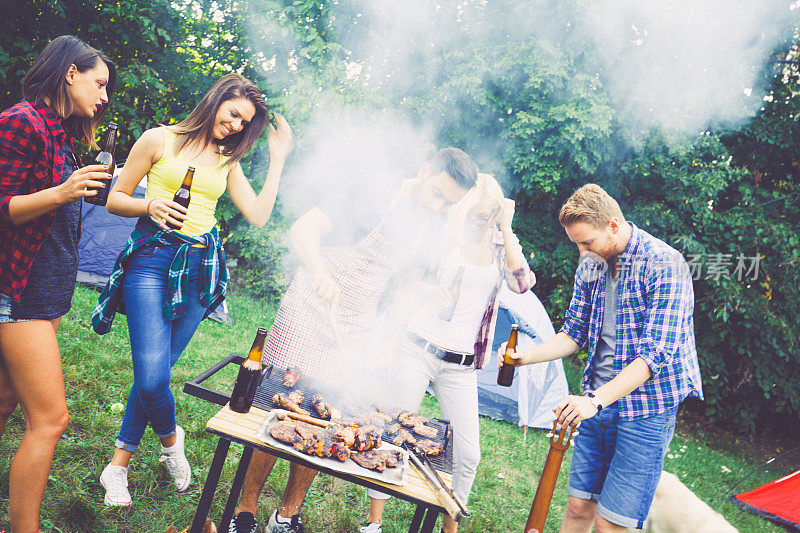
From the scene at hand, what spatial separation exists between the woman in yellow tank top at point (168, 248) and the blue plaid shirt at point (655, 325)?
2.01 metres

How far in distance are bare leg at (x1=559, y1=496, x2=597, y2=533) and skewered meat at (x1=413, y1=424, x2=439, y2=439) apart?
3.48 ft

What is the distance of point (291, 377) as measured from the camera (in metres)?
2.41

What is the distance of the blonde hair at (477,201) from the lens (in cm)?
289

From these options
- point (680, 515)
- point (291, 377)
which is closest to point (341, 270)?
point (291, 377)

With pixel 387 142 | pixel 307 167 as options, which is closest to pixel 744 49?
pixel 387 142

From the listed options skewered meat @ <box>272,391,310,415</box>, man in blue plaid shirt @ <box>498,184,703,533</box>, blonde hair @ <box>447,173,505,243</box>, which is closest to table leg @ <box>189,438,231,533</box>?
skewered meat @ <box>272,391,310,415</box>

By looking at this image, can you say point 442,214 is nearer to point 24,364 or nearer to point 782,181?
point 24,364

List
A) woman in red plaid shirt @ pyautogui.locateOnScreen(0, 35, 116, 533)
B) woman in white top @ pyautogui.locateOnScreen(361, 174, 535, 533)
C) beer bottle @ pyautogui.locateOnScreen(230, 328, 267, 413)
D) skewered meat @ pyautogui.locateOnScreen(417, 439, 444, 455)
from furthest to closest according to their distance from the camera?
woman in white top @ pyautogui.locateOnScreen(361, 174, 535, 533), skewered meat @ pyautogui.locateOnScreen(417, 439, 444, 455), beer bottle @ pyautogui.locateOnScreen(230, 328, 267, 413), woman in red plaid shirt @ pyautogui.locateOnScreen(0, 35, 116, 533)

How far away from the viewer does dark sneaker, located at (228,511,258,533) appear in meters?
2.45

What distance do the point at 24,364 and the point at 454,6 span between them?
8249mm

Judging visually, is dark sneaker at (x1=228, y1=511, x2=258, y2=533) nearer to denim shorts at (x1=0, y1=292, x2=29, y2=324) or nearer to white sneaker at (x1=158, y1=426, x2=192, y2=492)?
white sneaker at (x1=158, y1=426, x2=192, y2=492)

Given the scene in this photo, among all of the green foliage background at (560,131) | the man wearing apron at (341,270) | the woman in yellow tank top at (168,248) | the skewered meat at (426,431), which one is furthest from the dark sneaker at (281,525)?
the green foliage background at (560,131)

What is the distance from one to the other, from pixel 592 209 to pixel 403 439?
1452 mm

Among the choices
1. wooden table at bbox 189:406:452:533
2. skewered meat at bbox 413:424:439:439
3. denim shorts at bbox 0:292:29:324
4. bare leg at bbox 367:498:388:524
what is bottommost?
bare leg at bbox 367:498:388:524
